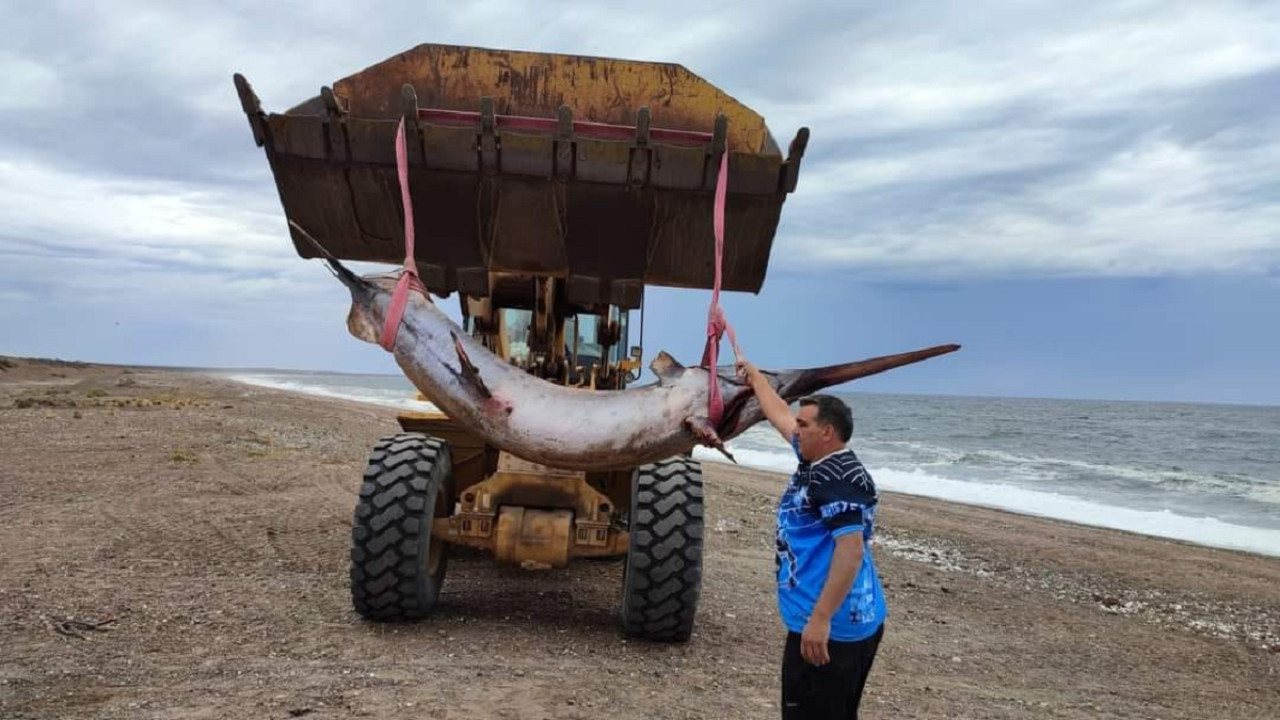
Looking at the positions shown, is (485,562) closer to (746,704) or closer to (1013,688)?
(746,704)

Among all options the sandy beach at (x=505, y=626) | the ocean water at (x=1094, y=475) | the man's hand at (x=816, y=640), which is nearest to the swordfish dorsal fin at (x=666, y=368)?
the man's hand at (x=816, y=640)

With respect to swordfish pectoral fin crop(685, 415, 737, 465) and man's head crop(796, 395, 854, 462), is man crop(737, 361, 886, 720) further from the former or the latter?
swordfish pectoral fin crop(685, 415, 737, 465)

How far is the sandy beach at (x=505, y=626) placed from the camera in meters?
4.98

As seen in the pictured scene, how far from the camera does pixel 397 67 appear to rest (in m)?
3.89

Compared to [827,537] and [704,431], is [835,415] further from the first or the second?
[704,431]

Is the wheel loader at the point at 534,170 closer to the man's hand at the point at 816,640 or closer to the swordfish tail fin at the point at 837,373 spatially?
the swordfish tail fin at the point at 837,373

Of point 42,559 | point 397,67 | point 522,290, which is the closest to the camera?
point 397,67

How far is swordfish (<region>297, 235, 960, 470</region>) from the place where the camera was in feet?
9.07

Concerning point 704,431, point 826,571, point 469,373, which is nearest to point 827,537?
point 826,571

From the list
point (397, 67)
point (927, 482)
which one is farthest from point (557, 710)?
point (927, 482)

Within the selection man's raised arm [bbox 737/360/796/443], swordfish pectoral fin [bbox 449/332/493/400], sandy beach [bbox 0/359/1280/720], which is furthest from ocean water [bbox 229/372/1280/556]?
man's raised arm [bbox 737/360/796/443]

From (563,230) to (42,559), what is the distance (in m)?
6.00

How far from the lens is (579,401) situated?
2.84 meters

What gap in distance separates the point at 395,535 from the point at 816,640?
3.24 metres
